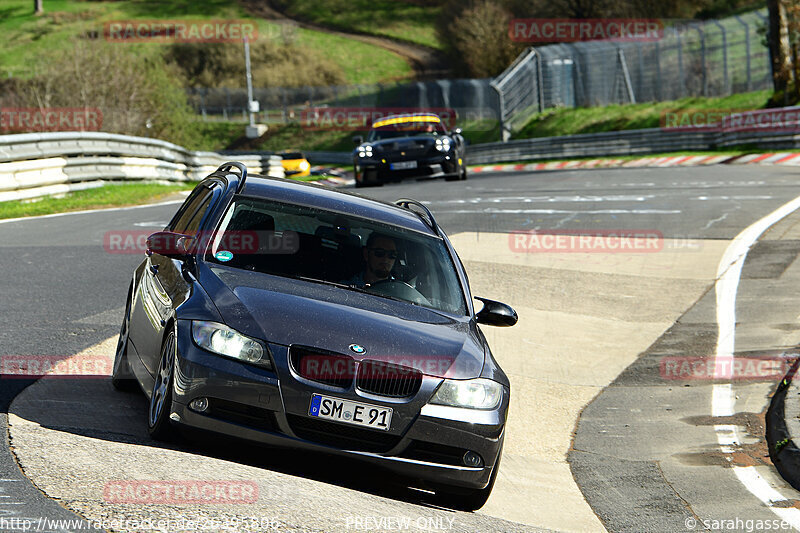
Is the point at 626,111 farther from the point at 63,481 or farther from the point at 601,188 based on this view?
the point at 63,481

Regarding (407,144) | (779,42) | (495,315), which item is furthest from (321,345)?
(779,42)

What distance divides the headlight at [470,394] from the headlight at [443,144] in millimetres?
→ 18445

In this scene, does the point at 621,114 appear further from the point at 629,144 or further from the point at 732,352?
the point at 732,352

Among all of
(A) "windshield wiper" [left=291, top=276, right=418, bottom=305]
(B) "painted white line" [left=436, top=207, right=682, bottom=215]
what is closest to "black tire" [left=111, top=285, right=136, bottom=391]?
(A) "windshield wiper" [left=291, top=276, right=418, bottom=305]

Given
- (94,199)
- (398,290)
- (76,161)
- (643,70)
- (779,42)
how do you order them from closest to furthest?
1. (398,290)
2. (94,199)
3. (76,161)
4. (779,42)
5. (643,70)

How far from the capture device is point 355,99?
230 feet

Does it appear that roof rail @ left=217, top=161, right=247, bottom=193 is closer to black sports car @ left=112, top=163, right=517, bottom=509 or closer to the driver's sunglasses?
black sports car @ left=112, top=163, right=517, bottom=509

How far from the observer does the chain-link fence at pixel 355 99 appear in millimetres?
60991

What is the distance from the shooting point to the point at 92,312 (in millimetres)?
9383

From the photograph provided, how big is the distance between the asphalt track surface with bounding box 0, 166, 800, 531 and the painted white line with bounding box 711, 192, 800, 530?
8cm

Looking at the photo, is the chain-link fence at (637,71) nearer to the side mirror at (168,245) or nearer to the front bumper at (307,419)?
the side mirror at (168,245)

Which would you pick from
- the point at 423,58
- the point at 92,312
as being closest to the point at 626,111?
the point at 92,312

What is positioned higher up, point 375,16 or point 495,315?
point 495,315

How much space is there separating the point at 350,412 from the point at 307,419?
22 cm
